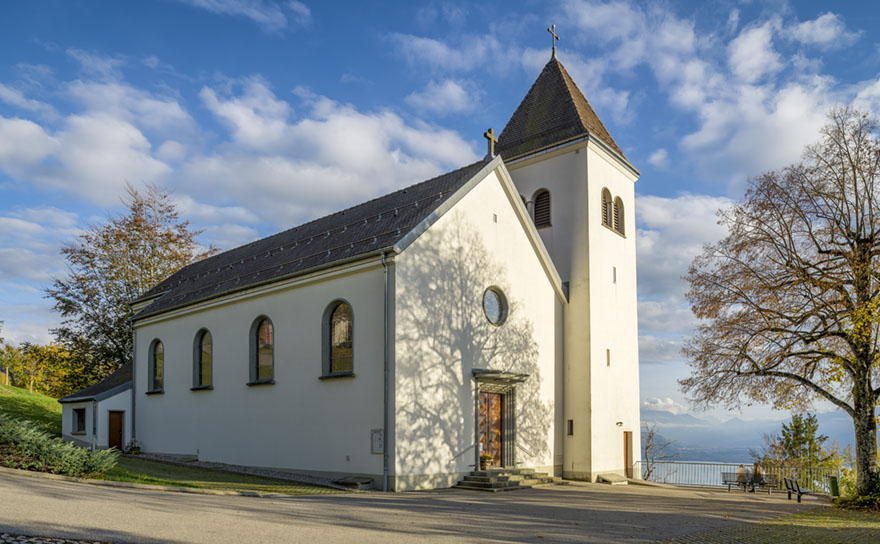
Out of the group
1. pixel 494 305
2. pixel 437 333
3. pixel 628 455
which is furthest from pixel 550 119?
pixel 628 455

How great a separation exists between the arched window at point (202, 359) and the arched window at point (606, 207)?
15.2 metres

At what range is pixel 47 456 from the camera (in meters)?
14.9

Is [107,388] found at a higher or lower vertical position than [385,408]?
lower

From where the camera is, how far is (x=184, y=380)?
1021 inches

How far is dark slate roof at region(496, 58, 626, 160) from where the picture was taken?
81.4 ft

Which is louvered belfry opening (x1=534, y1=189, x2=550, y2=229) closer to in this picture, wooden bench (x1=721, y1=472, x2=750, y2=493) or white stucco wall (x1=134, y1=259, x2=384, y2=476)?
white stucco wall (x1=134, y1=259, x2=384, y2=476)

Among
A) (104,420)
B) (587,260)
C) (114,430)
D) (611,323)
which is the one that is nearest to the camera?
(587,260)

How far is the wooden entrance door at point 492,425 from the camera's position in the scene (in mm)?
20172

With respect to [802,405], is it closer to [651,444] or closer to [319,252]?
[319,252]

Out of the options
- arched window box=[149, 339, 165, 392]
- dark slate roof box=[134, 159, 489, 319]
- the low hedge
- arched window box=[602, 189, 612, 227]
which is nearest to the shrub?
arched window box=[602, 189, 612, 227]

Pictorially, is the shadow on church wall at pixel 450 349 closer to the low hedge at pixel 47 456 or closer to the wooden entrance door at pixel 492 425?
the wooden entrance door at pixel 492 425

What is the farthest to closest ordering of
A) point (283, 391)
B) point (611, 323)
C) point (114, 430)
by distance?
point (114, 430) < point (611, 323) < point (283, 391)

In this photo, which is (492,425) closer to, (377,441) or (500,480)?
(500,480)

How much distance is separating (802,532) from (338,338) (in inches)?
486
